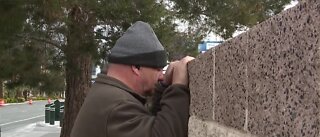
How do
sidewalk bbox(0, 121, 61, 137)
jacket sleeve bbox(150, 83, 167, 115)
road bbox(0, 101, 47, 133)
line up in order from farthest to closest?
road bbox(0, 101, 47, 133)
sidewalk bbox(0, 121, 61, 137)
jacket sleeve bbox(150, 83, 167, 115)

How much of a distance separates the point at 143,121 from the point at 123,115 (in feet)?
0.22

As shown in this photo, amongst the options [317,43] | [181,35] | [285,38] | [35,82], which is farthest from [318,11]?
[181,35]

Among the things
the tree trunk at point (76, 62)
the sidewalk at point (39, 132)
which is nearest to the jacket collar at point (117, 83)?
the tree trunk at point (76, 62)

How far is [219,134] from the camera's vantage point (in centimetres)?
237

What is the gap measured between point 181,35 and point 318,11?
32.7ft

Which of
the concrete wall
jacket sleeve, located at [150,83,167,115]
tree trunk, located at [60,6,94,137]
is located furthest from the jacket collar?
tree trunk, located at [60,6,94,137]

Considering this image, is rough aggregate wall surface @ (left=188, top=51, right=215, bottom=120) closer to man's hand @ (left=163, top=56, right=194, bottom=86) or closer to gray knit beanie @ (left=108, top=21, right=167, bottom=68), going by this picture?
man's hand @ (left=163, top=56, right=194, bottom=86)

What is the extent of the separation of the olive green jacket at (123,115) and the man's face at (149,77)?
1.9 inches

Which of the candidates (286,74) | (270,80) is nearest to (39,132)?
(270,80)

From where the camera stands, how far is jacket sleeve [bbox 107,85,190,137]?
1873 mm

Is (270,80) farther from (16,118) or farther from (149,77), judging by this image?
(16,118)

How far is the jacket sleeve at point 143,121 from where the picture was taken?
1.87 metres

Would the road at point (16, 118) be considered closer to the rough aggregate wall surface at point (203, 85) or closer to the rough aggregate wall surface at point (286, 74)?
the rough aggregate wall surface at point (203, 85)

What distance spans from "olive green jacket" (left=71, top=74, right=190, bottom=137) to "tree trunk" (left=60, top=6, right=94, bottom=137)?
A: 6109mm
